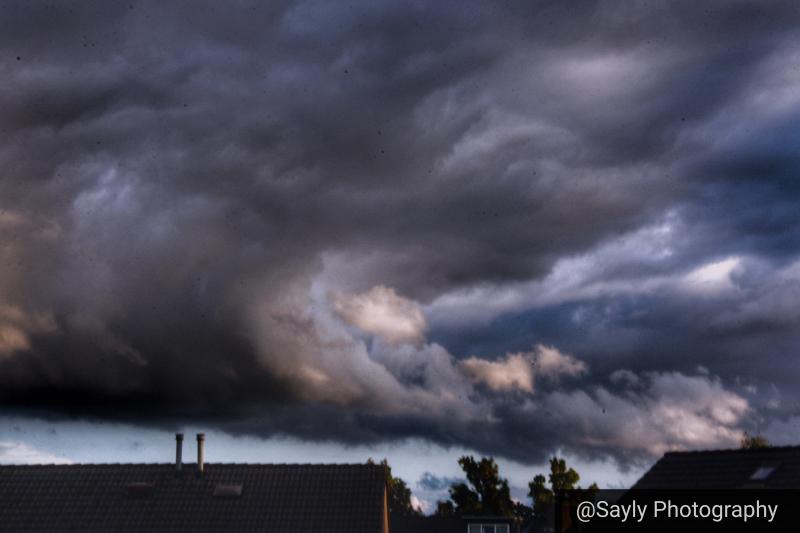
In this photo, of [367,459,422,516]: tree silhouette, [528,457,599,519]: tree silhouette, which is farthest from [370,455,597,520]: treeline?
[367,459,422,516]: tree silhouette

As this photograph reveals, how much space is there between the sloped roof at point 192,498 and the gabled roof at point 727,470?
13.2 metres

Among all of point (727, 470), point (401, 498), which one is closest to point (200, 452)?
point (727, 470)

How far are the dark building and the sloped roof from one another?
0.16 ft

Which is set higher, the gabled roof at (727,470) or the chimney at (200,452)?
the chimney at (200,452)

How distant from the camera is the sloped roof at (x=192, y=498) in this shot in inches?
1873

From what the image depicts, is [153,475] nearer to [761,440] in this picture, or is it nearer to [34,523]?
[34,523]

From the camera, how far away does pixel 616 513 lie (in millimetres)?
39688

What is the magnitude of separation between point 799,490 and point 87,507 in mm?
32118

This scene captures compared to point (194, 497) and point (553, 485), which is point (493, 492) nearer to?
point (553, 485)

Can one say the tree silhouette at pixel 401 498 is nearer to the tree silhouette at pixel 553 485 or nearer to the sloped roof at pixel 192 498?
the tree silhouette at pixel 553 485

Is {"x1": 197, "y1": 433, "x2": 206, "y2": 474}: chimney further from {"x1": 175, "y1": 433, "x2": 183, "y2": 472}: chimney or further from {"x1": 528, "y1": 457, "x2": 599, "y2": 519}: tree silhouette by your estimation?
{"x1": 528, "y1": 457, "x2": 599, "y2": 519}: tree silhouette

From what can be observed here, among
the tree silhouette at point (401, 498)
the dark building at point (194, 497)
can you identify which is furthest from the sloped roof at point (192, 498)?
the tree silhouette at point (401, 498)

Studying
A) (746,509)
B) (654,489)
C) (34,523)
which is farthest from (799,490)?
(34,523)

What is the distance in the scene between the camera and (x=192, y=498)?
161ft
